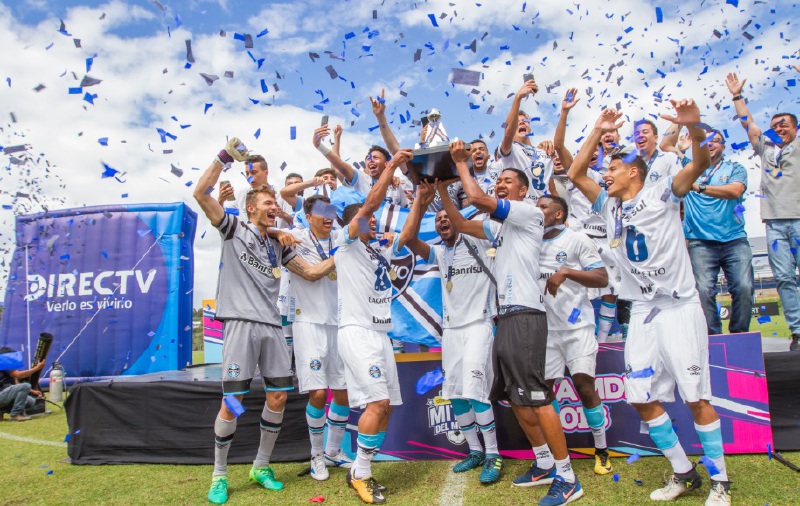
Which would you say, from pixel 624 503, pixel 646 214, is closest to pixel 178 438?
pixel 624 503

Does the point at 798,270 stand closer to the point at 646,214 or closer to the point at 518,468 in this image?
the point at 646,214

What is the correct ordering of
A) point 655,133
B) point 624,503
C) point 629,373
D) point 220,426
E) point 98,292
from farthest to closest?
1. point 98,292
2. point 655,133
3. point 220,426
4. point 629,373
5. point 624,503

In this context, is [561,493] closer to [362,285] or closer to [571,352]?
[571,352]

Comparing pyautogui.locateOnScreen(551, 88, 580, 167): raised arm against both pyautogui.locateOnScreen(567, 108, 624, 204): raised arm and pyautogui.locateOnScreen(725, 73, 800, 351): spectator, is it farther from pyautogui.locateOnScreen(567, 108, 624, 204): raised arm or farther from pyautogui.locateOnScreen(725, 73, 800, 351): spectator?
pyautogui.locateOnScreen(725, 73, 800, 351): spectator

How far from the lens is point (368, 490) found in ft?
14.1

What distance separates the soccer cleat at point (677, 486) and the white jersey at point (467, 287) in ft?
6.30

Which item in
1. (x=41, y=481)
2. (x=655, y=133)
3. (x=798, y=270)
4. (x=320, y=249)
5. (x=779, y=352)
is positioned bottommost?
(x=41, y=481)

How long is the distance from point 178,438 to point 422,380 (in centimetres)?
304

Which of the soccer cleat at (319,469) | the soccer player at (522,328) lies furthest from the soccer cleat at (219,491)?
the soccer player at (522,328)

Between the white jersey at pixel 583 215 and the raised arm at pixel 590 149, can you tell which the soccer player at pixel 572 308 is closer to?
the raised arm at pixel 590 149

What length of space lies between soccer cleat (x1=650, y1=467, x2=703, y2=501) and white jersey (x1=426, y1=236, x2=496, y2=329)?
75.6 inches

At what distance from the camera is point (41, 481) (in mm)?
5391

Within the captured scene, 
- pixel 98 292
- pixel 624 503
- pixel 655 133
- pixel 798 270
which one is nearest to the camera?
pixel 624 503

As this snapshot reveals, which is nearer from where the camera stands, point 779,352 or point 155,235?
point 779,352
